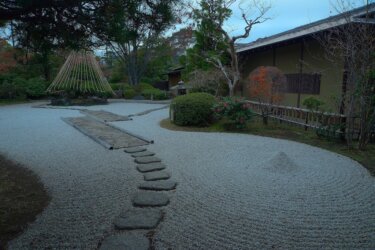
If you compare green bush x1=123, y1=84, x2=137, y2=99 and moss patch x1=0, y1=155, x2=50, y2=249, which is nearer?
moss patch x1=0, y1=155, x2=50, y2=249

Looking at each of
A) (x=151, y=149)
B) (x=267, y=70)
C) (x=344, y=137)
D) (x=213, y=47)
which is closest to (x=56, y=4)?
(x=151, y=149)

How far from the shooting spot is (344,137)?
7.04 m

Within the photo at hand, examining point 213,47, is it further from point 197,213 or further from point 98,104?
point 197,213

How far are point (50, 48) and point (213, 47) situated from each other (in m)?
12.8

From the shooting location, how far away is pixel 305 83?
1038 cm

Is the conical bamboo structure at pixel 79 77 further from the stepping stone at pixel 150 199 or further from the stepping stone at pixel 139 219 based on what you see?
the stepping stone at pixel 139 219

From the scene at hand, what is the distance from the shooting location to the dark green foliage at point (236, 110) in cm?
845

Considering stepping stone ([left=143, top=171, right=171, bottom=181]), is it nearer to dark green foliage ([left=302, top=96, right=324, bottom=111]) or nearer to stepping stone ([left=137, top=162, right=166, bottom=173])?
stepping stone ([left=137, top=162, right=166, bottom=173])

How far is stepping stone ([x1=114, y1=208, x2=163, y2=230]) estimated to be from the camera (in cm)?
291

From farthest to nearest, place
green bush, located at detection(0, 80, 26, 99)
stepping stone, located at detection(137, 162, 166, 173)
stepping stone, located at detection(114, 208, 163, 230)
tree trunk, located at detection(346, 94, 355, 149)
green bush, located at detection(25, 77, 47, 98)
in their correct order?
green bush, located at detection(25, 77, 47, 98) → green bush, located at detection(0, 80, 26, 99) → tree trunk, located at detection(346, 94, 355, 149) → stepping stone, located at detection(137, 162, 166, 173) → stepping stone, located at detection(114, 208, 163, 230)

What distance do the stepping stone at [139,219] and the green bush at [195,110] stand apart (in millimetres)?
6024

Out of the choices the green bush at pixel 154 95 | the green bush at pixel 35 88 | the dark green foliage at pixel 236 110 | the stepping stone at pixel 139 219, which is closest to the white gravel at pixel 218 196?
the stepping stone at pixel 139 219

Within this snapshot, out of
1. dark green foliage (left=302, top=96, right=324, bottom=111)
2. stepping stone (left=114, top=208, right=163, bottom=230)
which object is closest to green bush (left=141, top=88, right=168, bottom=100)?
dark green foliage (left=302, top=96, right=324, bottom=111)

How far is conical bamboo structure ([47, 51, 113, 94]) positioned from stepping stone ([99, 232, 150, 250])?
16866mm
